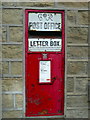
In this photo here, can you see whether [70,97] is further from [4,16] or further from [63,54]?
[4,16]

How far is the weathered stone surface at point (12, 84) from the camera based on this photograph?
5195 mm

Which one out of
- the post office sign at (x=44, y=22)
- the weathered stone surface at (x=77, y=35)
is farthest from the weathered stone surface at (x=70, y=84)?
the post office sign at (x=44, y=22)

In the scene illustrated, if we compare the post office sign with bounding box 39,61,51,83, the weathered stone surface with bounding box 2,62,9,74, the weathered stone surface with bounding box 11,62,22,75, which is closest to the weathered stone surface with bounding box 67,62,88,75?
the post office sign with bounding box 39,61,51,83

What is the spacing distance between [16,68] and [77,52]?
144cm

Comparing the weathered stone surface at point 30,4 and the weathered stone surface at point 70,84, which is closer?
the weathered stone surface at point 30,4

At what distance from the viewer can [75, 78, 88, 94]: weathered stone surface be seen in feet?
17.4

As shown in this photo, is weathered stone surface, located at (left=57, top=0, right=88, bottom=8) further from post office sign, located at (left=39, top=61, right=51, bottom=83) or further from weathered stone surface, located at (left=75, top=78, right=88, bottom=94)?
weathered stone surface, located at (left=75, top=78, right=88, bottom=94)

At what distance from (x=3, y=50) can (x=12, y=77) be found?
642mm

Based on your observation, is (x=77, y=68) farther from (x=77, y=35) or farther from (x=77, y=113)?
(x=77, y=113)

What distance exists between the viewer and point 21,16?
202 inches

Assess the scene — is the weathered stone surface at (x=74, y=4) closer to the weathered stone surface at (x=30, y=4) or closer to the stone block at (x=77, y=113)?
the weathered stone surface at (x=30, y=4)

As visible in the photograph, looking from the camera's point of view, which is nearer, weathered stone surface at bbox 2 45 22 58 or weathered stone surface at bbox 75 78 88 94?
weathered stone surface at bbox 2 45 22 58

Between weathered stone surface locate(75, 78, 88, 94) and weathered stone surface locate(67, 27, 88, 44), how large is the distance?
0.88 metres

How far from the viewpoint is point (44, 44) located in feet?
17.3
